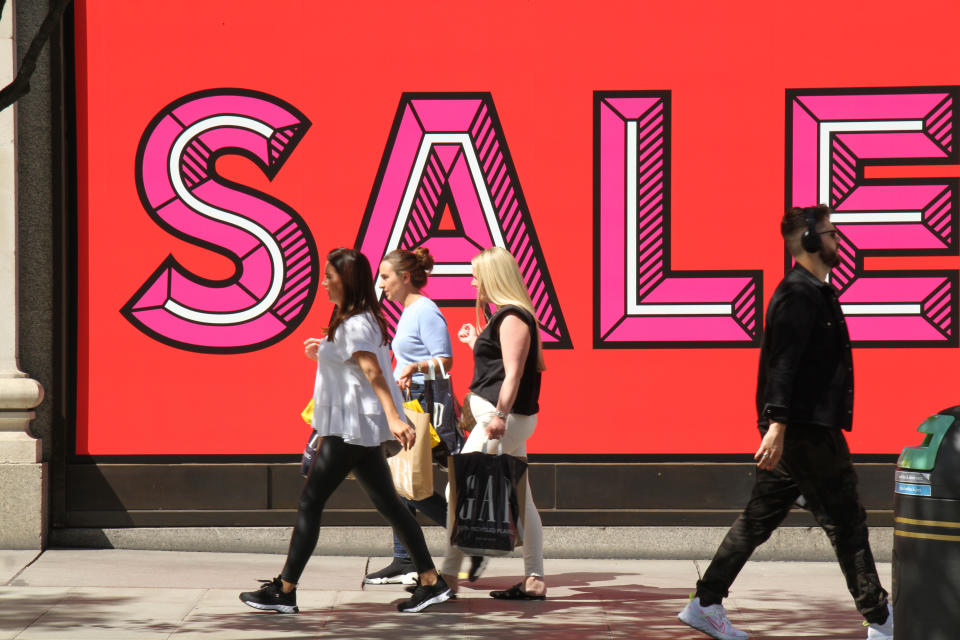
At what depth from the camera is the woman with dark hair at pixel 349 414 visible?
6070 mm

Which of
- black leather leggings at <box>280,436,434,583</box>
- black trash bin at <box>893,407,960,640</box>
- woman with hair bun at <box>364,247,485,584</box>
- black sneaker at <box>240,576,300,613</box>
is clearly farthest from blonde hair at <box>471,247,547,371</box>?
black trash bin at <box>893,407,960,640</box>

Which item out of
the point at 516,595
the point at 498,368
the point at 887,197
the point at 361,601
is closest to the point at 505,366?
the point at 498,368

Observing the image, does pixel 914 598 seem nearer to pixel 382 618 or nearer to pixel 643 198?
pixel 382 618

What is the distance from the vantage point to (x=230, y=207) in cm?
802

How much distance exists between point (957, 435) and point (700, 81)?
3.91 metres

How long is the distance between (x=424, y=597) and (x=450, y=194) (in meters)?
2.86

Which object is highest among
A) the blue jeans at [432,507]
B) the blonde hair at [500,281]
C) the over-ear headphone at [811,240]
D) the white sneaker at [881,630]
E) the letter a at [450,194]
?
the letter a at [450,194]

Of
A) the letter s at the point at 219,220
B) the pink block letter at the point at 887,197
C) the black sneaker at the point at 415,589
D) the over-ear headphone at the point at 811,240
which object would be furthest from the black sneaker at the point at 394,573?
the pink block letter at the point at 887,197

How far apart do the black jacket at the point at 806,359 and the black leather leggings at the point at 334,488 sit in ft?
6.24

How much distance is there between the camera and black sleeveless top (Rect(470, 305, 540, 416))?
6.34 metres

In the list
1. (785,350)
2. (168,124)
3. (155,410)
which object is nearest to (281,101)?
(168,124)

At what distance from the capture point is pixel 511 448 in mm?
6395

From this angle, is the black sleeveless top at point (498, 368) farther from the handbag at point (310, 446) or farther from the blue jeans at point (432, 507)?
the handbag at point (310, 446)

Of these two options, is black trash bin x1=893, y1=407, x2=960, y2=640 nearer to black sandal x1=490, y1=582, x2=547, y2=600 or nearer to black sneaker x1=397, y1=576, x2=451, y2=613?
black sandal x1=490, y1=582, x2=547, y2=600
